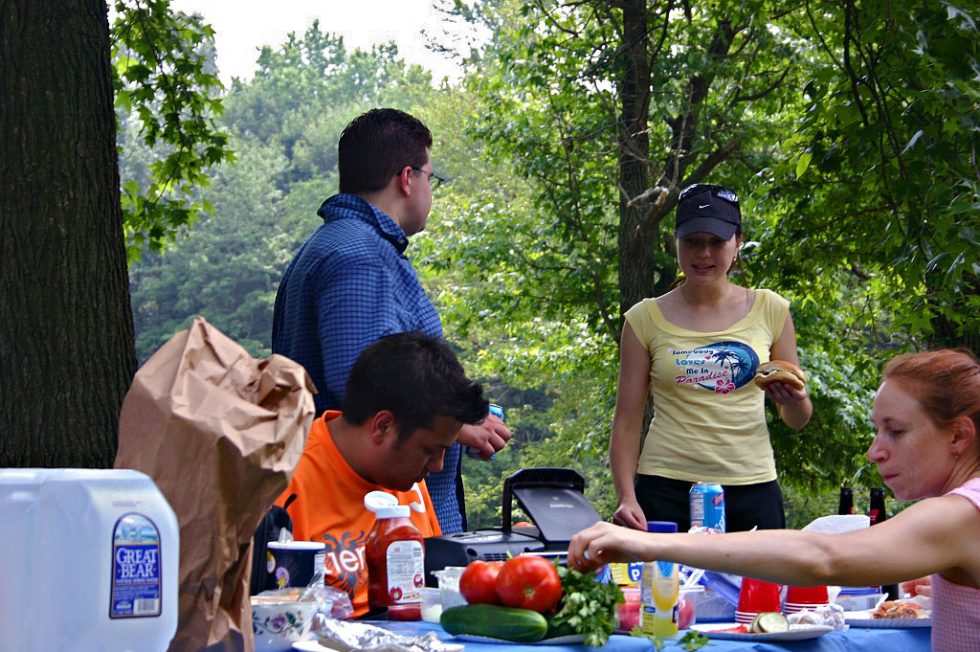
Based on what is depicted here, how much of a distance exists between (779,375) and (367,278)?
1.42m

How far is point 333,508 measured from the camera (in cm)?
301

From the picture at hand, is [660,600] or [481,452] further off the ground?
[481,452]

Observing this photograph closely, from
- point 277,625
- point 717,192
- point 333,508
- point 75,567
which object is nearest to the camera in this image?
point 75,567

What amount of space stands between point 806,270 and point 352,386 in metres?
7.72

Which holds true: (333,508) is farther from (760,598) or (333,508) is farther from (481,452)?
(760,598)

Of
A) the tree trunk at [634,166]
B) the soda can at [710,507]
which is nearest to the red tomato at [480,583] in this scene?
the soda can at [710,507]

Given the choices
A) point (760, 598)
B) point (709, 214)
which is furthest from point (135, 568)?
point (709, 214)

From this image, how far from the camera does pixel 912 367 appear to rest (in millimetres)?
2729

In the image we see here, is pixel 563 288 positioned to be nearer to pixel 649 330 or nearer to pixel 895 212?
pixel 895 212

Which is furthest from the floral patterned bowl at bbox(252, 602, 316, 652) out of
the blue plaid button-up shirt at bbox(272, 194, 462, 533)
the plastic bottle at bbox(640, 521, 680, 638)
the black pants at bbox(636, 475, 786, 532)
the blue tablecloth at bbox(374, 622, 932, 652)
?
the black pants at bbox(636, 475, 786, 532)

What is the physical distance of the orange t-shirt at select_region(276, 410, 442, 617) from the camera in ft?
9.30

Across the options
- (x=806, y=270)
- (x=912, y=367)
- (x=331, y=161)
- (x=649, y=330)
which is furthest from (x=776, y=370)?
(x=331, y=161)

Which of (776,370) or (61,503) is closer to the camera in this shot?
(61,503)

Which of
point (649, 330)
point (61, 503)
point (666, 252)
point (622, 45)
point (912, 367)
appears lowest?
point (61, 503)
